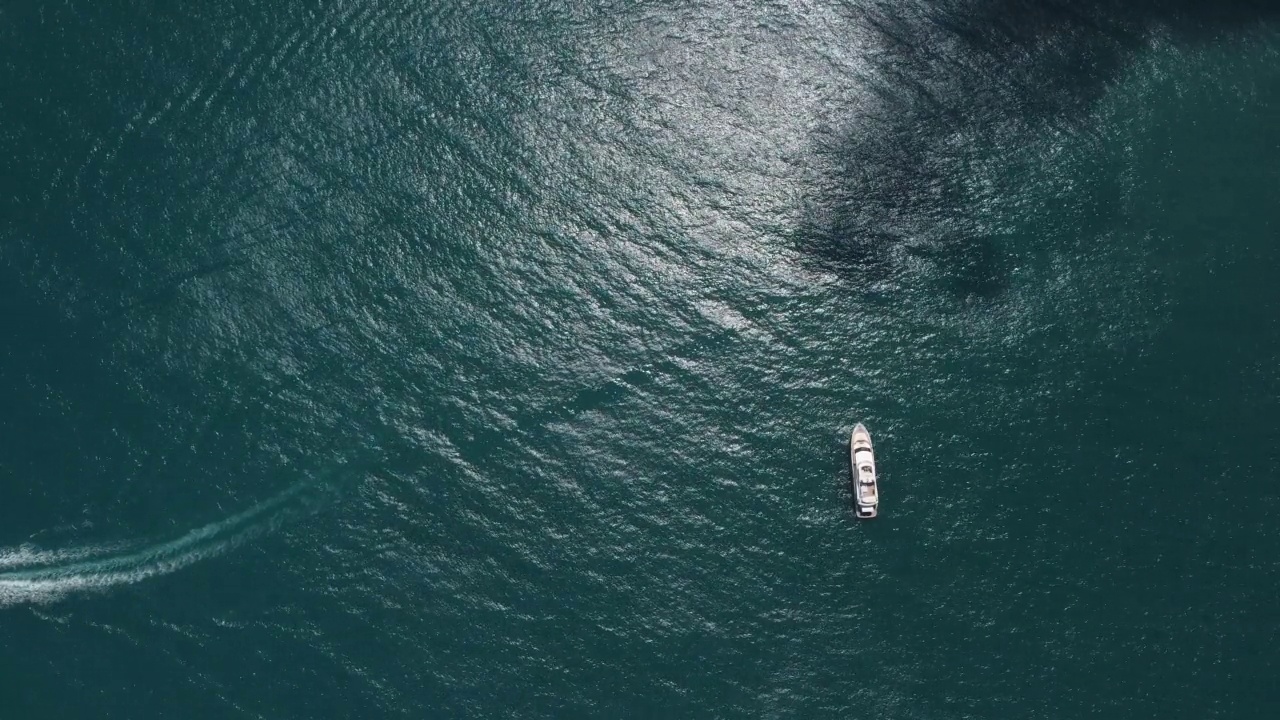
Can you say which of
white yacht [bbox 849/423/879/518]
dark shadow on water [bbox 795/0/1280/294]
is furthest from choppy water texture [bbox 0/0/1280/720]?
white yacht [bbox 849/423/879/518]

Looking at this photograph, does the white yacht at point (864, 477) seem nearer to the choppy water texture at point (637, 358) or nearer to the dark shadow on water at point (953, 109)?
the choppy water texture at point (637, 358)

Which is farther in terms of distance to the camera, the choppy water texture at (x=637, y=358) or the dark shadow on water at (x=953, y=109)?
the dark shadow on water at (x=953, y=109)

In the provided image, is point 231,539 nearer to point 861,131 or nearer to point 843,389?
point 843,389

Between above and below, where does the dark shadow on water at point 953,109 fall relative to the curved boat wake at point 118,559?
above

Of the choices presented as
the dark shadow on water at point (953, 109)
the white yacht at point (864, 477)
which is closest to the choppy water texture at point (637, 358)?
the dark shadow on water at point (953, 109)

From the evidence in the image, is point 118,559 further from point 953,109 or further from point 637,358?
point 953,109

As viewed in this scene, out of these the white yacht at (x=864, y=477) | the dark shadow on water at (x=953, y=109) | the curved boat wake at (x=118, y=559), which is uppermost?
the dark shadow on water at (x=953, y=109)

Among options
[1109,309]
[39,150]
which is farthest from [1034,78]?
[39,150]
